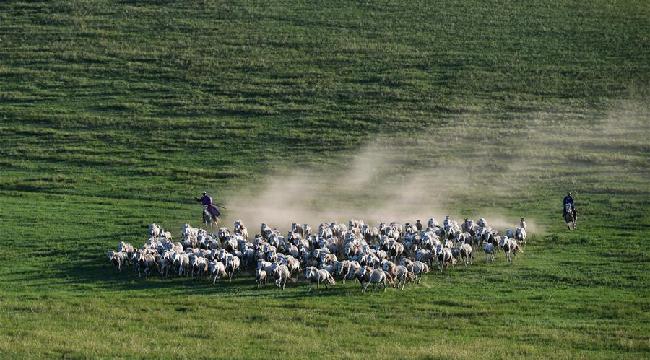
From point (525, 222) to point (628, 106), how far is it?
101ft

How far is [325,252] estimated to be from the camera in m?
44.5

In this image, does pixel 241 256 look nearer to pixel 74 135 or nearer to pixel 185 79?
pixel 74 135

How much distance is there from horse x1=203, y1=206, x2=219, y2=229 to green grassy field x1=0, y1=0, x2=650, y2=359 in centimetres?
119

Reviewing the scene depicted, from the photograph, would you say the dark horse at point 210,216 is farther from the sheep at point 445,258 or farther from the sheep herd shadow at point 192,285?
the sheep at point 445,258

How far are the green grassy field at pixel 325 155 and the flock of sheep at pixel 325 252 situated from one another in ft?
2.77

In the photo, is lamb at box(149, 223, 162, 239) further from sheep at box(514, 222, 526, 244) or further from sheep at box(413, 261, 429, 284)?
sheep at box(514, 222, 526, 244)

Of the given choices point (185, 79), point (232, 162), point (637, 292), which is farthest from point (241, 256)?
point (185, 79)

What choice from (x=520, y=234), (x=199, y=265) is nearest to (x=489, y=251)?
(x=520, y=234)

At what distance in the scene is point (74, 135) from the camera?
7425cm

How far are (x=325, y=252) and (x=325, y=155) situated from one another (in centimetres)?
2676

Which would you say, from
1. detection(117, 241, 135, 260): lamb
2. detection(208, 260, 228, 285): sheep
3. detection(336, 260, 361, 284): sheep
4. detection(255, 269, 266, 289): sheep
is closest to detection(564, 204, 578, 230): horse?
detection(336, 260, 361, 284): sheep

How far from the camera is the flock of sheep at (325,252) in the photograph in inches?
1677

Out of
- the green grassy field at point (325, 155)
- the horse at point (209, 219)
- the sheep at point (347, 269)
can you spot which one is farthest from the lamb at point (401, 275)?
the horse at point (209, 219)

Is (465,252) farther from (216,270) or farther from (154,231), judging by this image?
(154,231)
